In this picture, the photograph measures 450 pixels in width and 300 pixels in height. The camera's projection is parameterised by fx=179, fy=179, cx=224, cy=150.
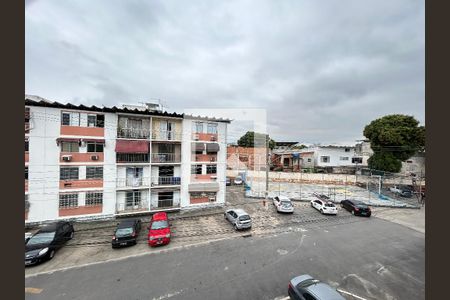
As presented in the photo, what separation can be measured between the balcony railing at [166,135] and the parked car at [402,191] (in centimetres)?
3325

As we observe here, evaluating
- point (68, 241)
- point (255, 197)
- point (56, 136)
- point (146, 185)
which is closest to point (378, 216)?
point (255, 197)

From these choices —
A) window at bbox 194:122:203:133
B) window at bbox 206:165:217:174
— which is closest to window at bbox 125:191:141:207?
window at bbox 206:165:217:174

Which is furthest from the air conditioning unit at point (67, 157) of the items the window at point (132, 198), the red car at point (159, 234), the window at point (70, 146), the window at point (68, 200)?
the red car at point (159, 234)

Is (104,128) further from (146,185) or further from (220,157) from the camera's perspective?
(220,157)

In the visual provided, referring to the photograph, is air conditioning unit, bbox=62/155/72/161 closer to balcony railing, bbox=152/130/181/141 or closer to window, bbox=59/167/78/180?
window, bbox=59/167/78/180

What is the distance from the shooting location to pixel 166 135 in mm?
19438

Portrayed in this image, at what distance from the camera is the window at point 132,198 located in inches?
719

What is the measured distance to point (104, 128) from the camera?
56.0ft

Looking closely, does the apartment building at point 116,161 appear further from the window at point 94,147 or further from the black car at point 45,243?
the black car at point 45,243

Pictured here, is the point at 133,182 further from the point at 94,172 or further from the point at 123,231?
the point at 123,231

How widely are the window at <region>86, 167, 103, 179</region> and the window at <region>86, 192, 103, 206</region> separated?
1600mm

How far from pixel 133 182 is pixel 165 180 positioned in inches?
123

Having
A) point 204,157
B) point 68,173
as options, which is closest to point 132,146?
point 68,173

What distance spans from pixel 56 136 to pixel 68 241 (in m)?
8.87
